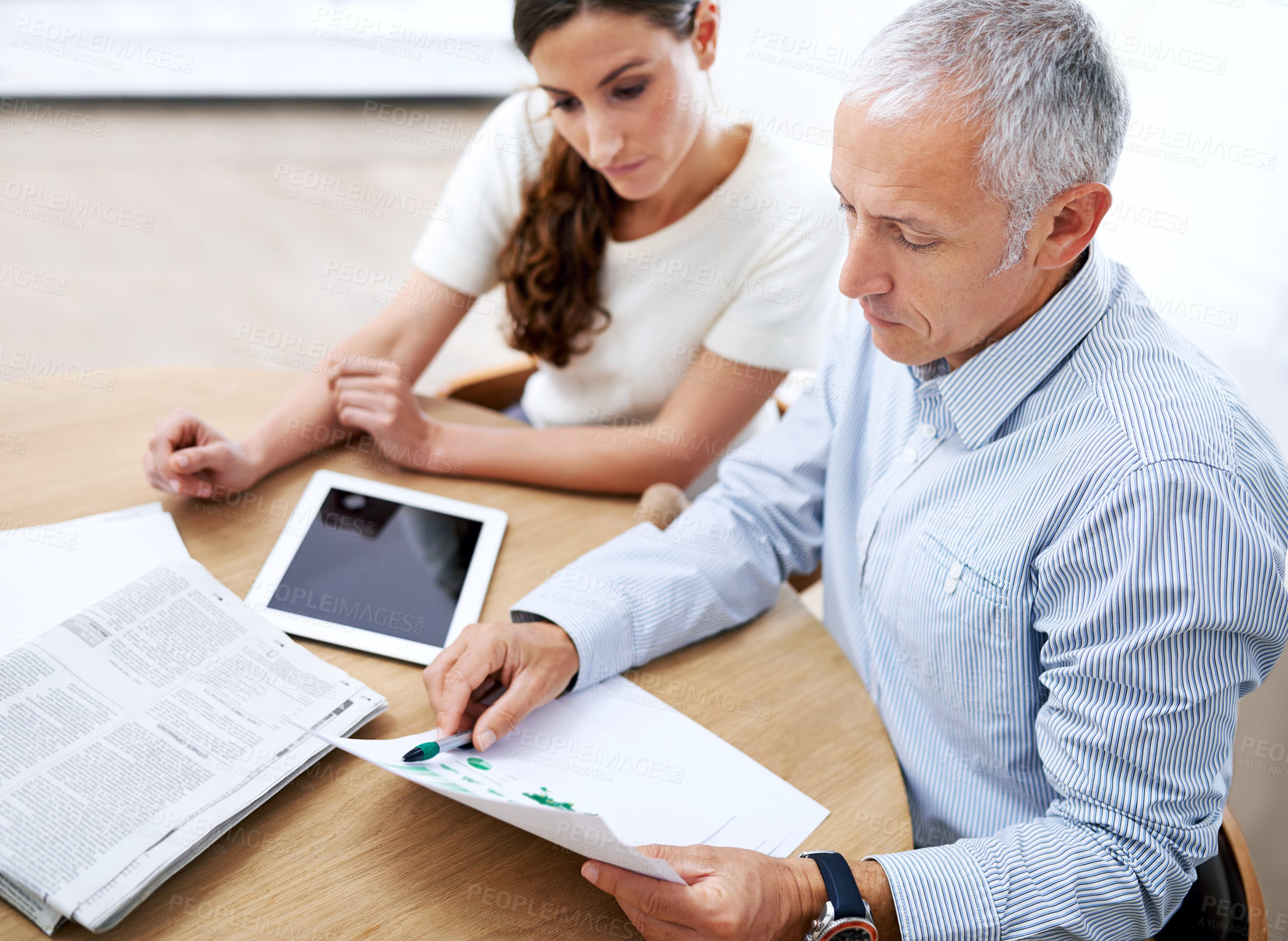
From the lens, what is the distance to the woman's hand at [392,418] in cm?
142

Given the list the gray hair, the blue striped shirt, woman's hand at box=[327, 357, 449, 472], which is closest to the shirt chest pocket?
the blue striped shirt

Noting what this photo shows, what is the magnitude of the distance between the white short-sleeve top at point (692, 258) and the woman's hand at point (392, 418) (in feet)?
0.99

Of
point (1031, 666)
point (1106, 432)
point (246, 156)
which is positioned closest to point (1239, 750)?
→ point (1031, 666)

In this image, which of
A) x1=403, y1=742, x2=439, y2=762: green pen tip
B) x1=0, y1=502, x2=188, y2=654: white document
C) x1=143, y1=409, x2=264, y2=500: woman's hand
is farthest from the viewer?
x1=143, y1=409, x2=264, y2=500: woman's hand

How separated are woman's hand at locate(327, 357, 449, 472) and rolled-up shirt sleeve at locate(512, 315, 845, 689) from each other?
33cm

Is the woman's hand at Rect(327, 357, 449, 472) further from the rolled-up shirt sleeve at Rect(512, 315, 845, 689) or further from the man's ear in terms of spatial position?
the man's ear

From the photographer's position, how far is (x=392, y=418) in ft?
4.64

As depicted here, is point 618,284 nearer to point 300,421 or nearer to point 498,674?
point 300,421

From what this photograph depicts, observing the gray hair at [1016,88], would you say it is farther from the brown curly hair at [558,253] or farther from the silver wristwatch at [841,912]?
the brown curly hair at [558,253]

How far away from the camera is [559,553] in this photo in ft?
4.36

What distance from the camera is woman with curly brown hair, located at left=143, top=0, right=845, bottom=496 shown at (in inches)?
56.6

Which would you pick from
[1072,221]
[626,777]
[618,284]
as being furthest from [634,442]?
[1072,221]

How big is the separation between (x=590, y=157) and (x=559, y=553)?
1.91 ft

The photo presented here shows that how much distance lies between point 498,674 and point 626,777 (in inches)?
7.1
